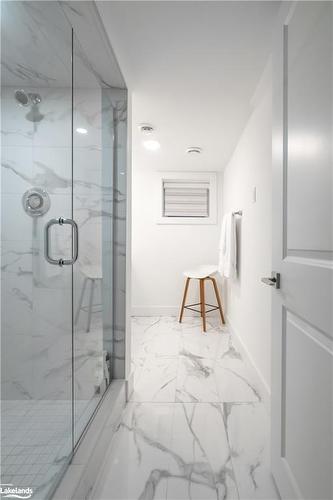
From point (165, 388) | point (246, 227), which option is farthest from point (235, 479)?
point (246, 227)

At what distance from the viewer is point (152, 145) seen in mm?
2715

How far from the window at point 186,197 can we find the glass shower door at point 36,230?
7.61 feet

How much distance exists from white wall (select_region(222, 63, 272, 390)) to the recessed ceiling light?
0.81 m

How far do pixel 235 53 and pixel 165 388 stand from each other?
2.10 m

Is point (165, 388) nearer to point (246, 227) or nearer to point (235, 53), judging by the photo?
point (246, 227)

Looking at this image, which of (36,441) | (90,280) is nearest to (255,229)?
(90,280)

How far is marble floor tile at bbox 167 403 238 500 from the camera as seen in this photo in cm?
106

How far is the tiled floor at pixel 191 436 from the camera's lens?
3.54 ft

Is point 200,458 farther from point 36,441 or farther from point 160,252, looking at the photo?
point 160,252

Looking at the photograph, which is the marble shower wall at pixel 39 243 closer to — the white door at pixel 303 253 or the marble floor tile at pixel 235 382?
the marble floor tile at pixel 235 382

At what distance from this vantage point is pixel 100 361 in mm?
1612

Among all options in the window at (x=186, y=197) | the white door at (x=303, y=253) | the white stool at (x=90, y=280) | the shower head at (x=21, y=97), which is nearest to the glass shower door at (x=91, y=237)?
the white stool at (x=90, y=280)

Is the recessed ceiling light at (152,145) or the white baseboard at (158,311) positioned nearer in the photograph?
the recessed ceiling light at (152,145)

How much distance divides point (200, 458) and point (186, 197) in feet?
9.99
